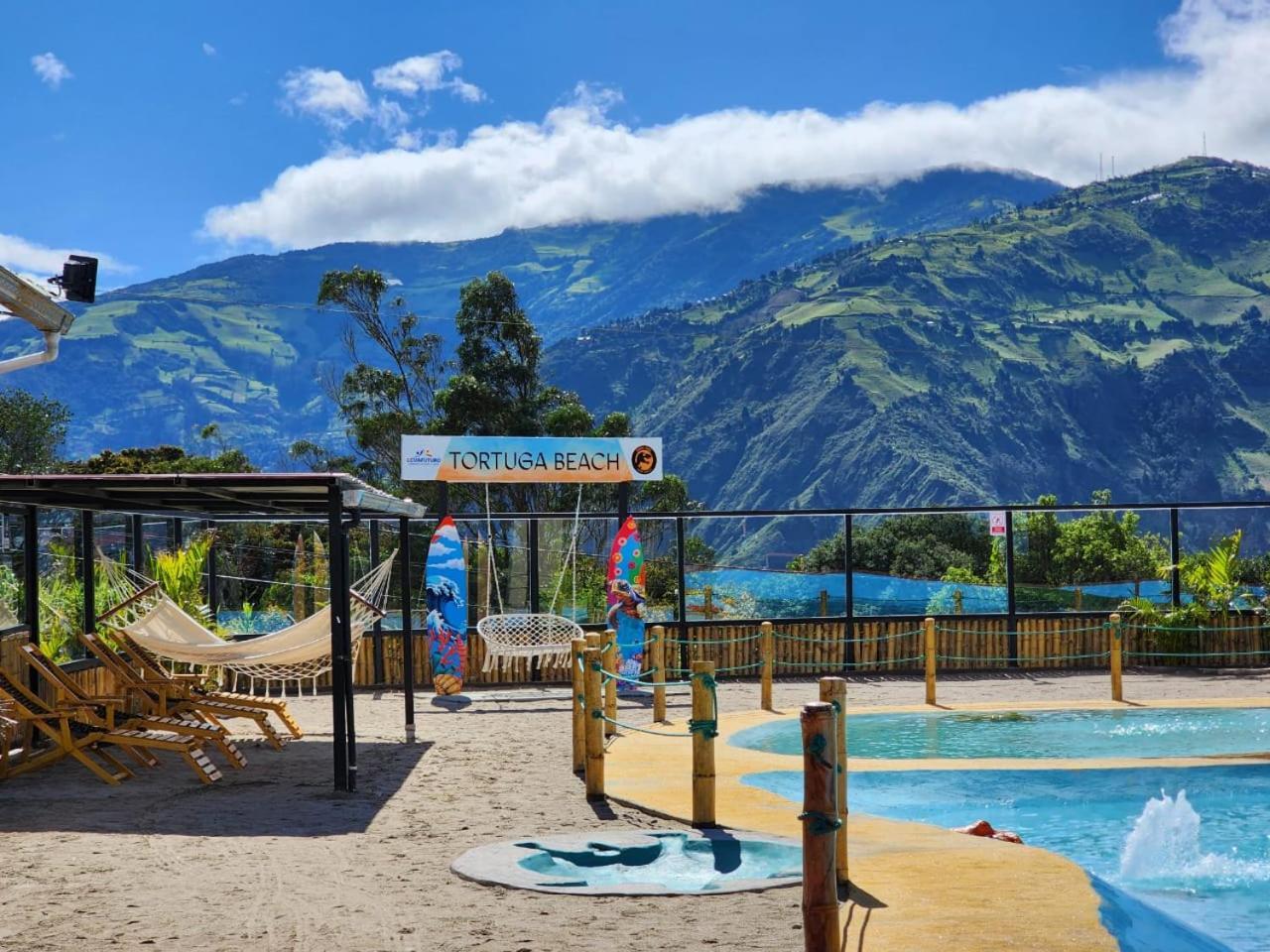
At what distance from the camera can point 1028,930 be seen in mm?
6074

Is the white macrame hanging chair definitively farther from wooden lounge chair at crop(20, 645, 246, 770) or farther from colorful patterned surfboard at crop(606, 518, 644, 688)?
wooden lounge chair at crop(20, 645, 246, 770)

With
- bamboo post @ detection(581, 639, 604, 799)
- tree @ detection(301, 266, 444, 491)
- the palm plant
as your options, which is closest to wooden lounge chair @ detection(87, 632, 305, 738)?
the palm plant

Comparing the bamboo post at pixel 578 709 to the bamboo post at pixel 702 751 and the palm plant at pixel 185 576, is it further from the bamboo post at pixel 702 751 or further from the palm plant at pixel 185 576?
the palm plant at pixel 185 576

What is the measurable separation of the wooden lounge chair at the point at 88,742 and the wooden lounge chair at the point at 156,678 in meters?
0.55

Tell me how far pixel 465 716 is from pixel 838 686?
8133 millimetres

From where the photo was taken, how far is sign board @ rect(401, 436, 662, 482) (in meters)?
16.2

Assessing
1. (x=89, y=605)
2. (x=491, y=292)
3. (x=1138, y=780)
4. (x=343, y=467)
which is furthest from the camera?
(x=343, y=467)

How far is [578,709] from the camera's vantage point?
10336 millimetres

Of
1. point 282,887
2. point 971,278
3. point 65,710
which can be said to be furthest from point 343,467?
point 971,278

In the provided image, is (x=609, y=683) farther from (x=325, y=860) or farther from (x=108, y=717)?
(x=325, y=860)

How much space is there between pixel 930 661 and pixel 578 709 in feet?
19.3

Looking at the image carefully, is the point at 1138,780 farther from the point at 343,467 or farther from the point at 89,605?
the point at 343,467

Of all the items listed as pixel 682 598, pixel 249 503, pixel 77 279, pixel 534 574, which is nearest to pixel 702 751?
pixel 249 503

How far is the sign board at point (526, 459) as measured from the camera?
16219 mm
